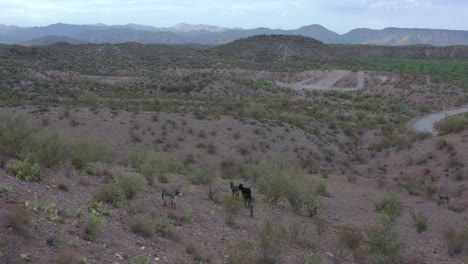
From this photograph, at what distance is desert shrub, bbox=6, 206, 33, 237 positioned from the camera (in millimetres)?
7923

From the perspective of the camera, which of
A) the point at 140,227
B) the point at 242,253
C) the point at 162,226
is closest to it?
the point at 242,253

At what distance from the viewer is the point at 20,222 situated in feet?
26.3

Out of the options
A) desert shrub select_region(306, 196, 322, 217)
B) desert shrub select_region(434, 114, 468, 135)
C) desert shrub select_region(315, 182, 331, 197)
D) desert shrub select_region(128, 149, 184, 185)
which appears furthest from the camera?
desert shrub select_region(434, 114, 468, 135)

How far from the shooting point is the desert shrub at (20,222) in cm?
792

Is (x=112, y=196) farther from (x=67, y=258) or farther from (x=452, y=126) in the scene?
(x=452, y=126)

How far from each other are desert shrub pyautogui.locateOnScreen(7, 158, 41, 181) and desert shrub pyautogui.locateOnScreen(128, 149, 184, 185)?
429 centimetres

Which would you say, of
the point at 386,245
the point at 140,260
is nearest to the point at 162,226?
the point at 140,260

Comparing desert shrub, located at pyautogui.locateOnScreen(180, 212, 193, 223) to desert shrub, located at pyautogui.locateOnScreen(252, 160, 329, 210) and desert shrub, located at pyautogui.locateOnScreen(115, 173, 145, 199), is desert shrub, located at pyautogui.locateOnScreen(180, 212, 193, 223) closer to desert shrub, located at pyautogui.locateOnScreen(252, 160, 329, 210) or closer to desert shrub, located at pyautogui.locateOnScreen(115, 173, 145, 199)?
desert shrub, located at pyautogui.locateOnScreen(115, 173, 145, 199)

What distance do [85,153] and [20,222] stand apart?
7482 millimetres

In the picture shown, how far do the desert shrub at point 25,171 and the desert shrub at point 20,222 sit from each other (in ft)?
8.00

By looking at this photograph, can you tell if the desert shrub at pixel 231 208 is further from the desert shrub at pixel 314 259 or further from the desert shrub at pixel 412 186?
the desert shrub at pixel 412 186

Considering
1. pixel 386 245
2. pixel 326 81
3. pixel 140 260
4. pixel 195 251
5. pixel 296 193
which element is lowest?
pixel 326 81

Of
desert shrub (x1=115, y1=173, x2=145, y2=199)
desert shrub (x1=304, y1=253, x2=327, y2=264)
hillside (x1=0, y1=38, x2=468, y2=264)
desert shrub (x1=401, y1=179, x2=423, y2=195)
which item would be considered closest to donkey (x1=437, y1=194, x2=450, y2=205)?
hillside (x1=0, y1=38, x2=468, y2=264)

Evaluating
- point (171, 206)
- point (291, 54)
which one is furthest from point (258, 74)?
point (171, 206)
